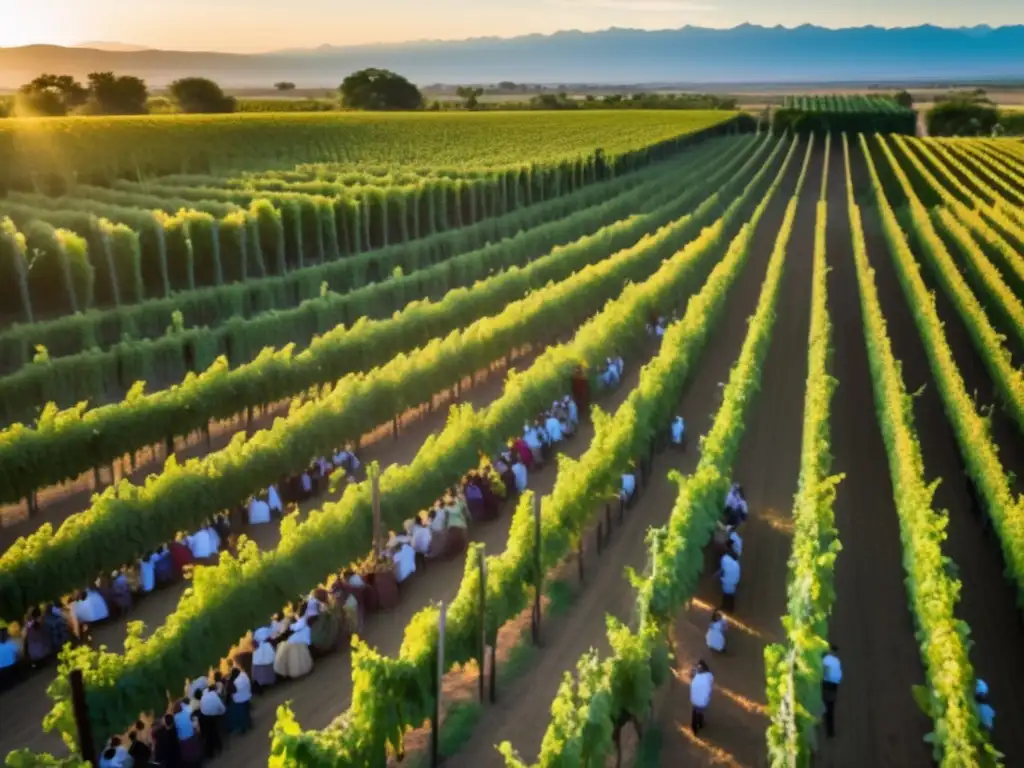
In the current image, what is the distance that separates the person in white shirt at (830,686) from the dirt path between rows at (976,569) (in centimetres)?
209

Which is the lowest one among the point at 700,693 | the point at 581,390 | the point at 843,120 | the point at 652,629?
the point at 843,120

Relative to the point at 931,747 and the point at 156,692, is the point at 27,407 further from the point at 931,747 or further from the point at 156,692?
the point at 931,747

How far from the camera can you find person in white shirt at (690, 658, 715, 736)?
40.2 ft

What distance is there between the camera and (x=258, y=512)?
17.6m

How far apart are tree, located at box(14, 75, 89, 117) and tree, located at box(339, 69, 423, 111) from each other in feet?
100

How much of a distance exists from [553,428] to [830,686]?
9.70m

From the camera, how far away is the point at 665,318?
100ft

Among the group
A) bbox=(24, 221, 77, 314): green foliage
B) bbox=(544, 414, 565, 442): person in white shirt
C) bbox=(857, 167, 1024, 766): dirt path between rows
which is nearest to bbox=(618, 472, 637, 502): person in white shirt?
bbox=(544, 414, 565, 442): person in white shirt

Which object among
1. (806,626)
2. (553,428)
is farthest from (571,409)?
(806,626)

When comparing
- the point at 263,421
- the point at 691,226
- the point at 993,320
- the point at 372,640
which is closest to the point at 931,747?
the point at 372,640

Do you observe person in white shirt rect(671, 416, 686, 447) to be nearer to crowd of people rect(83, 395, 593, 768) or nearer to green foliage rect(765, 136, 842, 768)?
crowd of people rect(83, 395, 593, 768)

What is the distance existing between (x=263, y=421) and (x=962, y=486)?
50.9 ft

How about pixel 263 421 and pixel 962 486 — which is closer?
pixel 962 486

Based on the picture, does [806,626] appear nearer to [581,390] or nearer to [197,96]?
[581,390]
